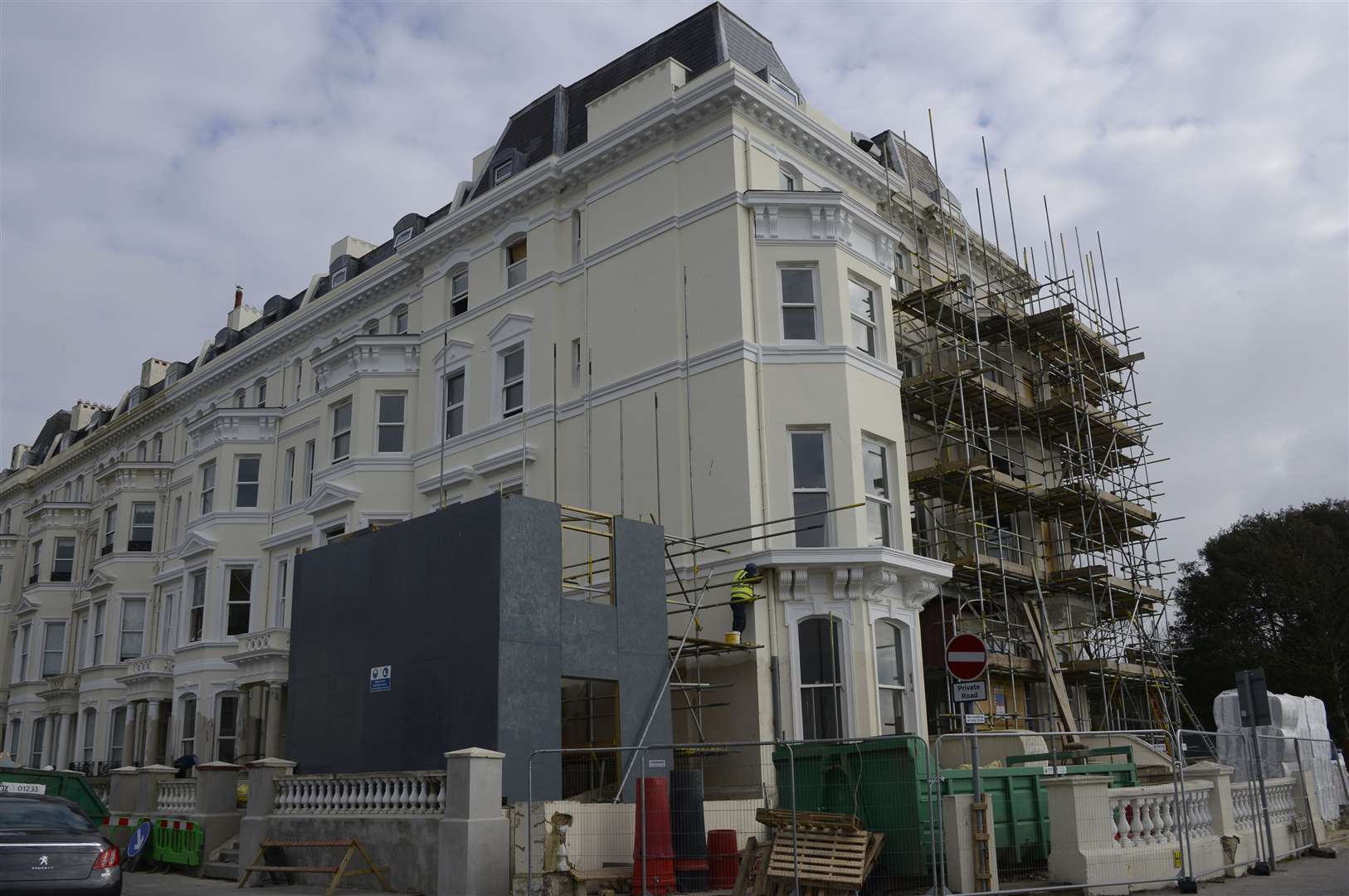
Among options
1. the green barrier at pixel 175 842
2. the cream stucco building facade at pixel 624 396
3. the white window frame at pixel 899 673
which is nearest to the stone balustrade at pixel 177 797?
the green barrier at pixel 175 842

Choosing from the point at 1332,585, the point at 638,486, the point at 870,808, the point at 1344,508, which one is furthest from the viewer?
the point at 1344,508

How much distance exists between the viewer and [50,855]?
12289mm

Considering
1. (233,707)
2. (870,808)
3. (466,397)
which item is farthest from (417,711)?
(233,707)

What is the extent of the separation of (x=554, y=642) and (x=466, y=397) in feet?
40.5

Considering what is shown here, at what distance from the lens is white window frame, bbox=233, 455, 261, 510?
35344 mm

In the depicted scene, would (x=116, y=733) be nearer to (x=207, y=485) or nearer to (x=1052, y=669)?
(x=207, y=485)

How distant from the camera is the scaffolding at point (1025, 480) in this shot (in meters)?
27.6

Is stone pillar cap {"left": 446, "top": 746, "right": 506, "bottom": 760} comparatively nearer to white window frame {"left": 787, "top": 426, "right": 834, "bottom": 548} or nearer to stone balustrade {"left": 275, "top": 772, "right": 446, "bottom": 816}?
stone balustrade {"left": 275, "top": 772, "right": 446, "bottom": 816}

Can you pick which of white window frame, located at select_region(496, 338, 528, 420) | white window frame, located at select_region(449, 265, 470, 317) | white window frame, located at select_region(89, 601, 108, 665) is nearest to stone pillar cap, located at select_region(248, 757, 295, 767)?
white window frame, located at select_region(496, 338, 528, 420)

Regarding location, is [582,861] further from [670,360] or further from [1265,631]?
[1265,631]

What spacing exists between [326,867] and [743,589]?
8.45 m

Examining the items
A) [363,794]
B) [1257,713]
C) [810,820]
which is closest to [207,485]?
[363,794]

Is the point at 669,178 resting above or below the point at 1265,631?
above

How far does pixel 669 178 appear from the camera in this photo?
25.8m
